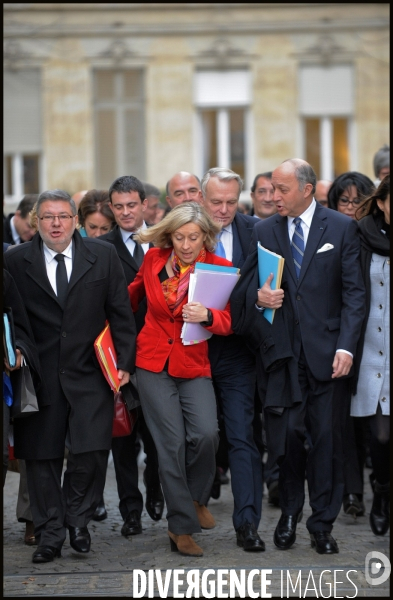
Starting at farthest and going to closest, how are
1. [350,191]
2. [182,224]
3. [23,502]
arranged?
[350,191], [23,502], [182,224]

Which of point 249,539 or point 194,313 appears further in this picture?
point 249,539

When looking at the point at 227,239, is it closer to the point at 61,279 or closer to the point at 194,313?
the point at 194,313

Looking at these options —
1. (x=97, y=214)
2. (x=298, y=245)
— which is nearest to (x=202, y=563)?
(x=298, y=245)

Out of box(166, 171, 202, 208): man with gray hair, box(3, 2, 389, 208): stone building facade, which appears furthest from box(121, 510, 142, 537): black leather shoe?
box(3, 2, 389, 208): stone building facade

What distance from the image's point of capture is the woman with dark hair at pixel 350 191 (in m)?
8.20

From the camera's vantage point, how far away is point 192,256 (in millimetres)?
6602

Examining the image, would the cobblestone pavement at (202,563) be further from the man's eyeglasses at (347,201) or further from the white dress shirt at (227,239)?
the man's eyeglasses at (347,201)

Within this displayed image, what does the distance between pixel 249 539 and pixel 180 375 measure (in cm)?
108

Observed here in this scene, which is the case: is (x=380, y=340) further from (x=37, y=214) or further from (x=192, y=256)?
(x=37, y=214)

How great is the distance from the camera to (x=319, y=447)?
6.62 meters

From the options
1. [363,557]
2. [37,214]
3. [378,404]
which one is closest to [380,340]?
[378,404]

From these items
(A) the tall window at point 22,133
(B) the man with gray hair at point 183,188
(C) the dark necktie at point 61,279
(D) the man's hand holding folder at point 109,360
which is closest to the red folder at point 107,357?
(D) the man's hand holding folder at point 109,360

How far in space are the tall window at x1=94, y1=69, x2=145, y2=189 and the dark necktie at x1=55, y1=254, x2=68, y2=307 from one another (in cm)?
1683

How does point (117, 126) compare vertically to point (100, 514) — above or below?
above
